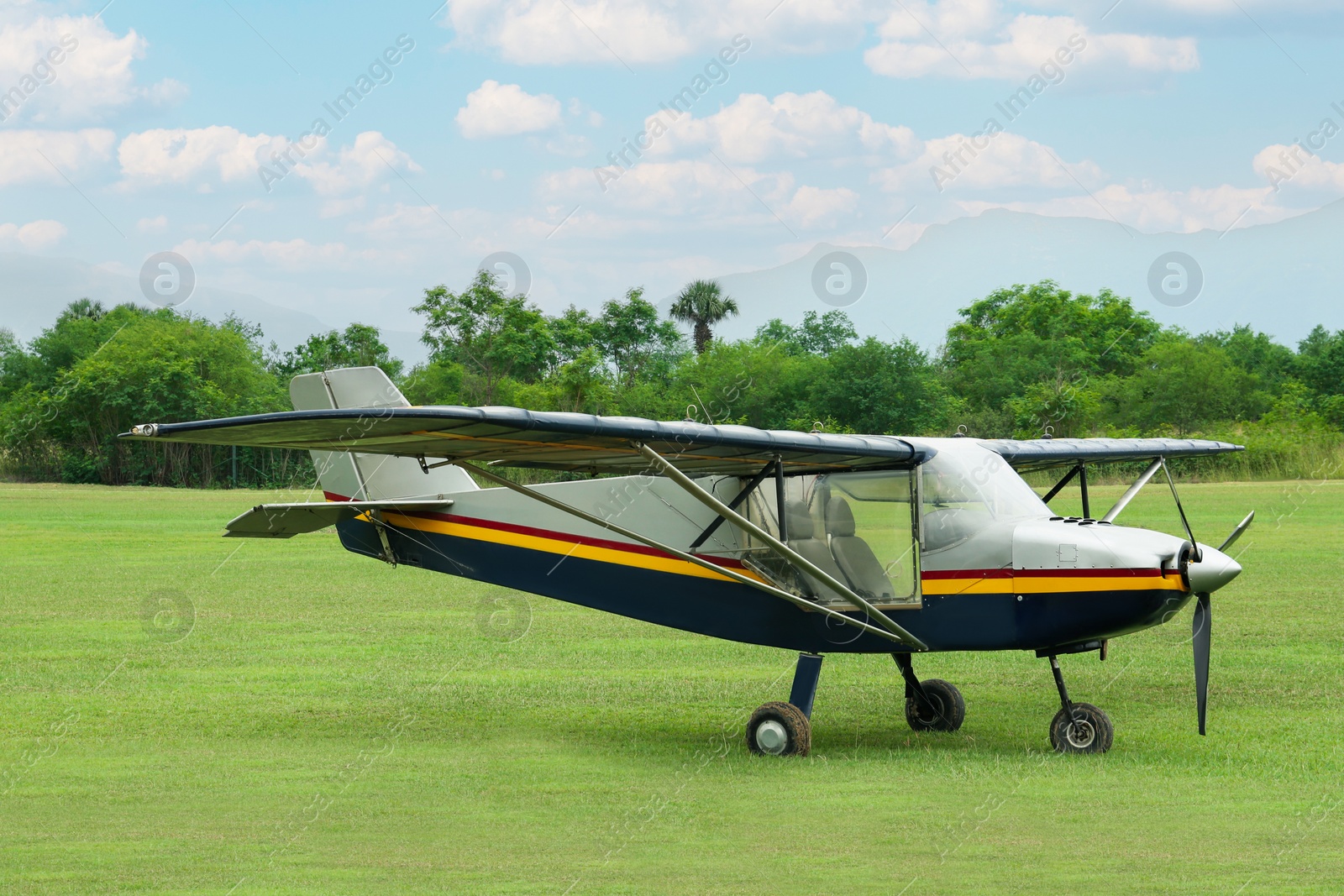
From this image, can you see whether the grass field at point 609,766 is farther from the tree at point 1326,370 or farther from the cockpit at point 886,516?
the tree at point 1326,370

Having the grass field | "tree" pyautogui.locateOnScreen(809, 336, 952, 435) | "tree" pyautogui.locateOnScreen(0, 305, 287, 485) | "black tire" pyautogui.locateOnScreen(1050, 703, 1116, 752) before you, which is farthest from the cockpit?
"tree" pyautogui.locateOnScreen(0, 305, 287, 485)

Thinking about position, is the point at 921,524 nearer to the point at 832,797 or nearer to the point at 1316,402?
the point at 832,797

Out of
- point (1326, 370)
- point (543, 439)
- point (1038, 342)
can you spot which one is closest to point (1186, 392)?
point (1038, 342)

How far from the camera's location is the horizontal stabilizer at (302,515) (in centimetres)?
1029

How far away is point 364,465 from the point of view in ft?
38.3

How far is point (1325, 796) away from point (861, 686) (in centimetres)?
522

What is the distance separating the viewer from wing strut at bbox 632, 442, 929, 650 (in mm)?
8539

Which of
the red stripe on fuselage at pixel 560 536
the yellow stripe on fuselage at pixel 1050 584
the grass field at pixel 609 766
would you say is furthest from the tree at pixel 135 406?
the yellow stripe on fuselage at pixel 1050 584

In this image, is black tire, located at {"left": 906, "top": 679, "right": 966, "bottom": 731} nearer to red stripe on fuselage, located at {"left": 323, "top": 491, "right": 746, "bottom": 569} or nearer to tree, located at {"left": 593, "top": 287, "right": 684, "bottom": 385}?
red stripe on fuselage, located at {"left": 323, "top": 491, "right": 746, "bottom": 569}

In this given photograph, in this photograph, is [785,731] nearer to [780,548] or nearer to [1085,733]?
[780,548]

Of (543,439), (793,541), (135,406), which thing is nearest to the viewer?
(543,439)

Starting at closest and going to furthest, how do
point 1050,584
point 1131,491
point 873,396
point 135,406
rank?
1. point 1050,584
2. point 1131,491
3. point 873,396
4. point 135,406

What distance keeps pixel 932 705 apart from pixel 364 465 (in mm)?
5382

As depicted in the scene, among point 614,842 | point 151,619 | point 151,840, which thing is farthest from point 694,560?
point 151,619
